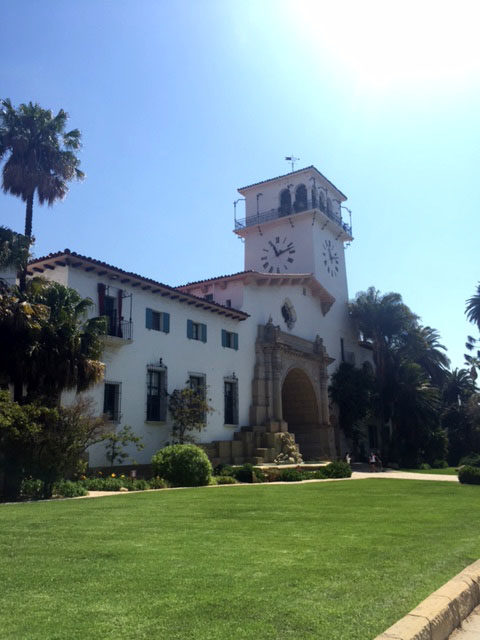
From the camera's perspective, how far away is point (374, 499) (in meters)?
14.5

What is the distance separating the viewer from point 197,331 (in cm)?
3019

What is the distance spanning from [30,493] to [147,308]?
39.4 feet

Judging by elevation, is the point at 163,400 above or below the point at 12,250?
below

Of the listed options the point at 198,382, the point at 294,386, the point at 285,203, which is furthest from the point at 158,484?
the point at 285,203

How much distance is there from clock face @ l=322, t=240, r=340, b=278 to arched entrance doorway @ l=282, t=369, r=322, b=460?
10.8 m

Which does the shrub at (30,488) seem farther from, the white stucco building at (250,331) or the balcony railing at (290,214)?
the balcony railing at (290,214)

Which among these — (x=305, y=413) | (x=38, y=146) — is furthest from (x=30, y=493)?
(x=305, y=413)

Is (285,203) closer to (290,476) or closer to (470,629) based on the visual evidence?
(290,476)

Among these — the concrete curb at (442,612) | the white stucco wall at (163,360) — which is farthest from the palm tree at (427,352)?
the concrete curb at (442,612)

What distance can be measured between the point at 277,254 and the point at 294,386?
1138 centimetres

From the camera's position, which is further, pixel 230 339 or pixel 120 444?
pixel 230 339

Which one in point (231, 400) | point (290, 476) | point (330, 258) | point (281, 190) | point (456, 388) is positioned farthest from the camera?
point (456, 388)

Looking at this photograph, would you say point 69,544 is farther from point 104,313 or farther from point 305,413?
point 305,413

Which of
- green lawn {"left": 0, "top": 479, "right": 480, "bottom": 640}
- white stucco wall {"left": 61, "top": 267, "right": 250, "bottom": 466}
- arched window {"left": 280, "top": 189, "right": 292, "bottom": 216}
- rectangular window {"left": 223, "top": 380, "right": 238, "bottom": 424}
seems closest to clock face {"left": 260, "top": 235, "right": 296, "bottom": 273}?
arched window {"left": 280, "top": 189, "right": 292, "bottom": 216}
